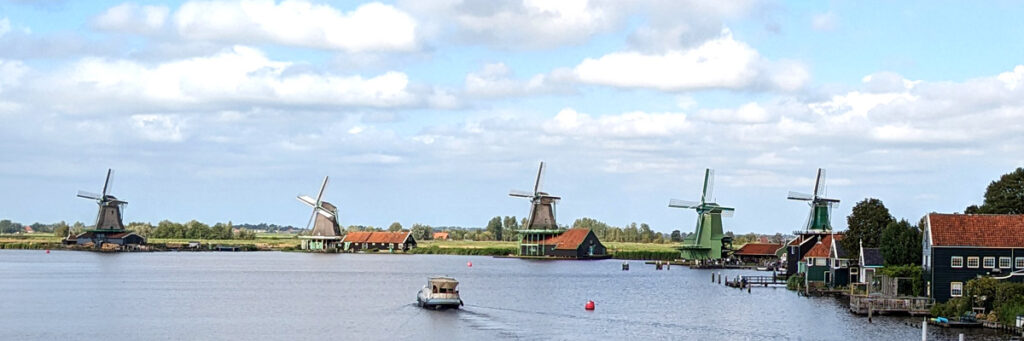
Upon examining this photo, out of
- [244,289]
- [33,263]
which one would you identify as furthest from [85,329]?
[33,263]

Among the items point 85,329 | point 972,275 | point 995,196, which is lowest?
point 85,329

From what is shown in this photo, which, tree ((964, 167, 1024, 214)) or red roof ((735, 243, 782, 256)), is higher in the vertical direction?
tree ((964, 167, 1024, 214))

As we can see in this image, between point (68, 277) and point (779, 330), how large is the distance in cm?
6752

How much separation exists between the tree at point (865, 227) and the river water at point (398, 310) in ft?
18.7

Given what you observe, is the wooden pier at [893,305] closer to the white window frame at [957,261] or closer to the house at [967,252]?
the house at [967,252]

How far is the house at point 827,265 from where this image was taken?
82.1 meters

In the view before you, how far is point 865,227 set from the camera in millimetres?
80312

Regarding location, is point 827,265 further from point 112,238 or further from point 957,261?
point 112,238

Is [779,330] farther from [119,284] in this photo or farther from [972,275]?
[119,284]

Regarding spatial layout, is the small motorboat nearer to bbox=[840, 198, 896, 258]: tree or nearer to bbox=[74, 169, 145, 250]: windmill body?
bbox=[840, 198, 896, 258]: tree

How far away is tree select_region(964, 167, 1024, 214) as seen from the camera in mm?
82875

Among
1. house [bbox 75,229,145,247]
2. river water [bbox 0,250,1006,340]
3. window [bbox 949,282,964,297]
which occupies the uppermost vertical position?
house [bbox 75,229,145,247]

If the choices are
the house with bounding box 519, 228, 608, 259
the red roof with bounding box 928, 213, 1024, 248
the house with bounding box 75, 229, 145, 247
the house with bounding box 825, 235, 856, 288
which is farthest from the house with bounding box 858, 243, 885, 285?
the house with bounding box 75, 229, 145, 247

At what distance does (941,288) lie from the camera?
6112 centimetres
